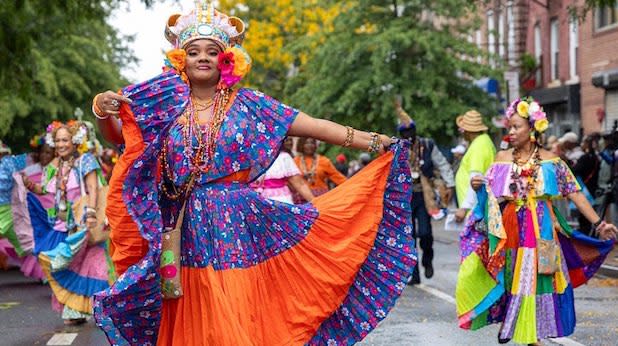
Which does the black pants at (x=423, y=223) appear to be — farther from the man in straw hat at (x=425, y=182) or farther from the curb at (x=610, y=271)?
the curb at (x=610, y=271)

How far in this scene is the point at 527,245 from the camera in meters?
8.59

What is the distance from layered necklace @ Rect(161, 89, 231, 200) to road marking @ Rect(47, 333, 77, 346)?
367 centimetres

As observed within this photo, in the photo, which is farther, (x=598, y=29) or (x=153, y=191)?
(x=598, y=29)

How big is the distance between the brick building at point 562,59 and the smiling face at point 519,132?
16503mm

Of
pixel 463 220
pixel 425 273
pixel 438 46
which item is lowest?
pixel 425 273

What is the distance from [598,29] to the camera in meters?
30.8

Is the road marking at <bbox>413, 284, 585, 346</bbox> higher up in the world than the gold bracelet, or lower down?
lower down

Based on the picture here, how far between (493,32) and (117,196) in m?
25.0

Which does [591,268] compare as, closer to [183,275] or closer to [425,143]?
[183,275]

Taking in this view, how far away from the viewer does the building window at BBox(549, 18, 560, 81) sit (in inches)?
1385

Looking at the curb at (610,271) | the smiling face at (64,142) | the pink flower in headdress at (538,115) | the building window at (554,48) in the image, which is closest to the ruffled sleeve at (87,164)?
the smiling face at (64,142)

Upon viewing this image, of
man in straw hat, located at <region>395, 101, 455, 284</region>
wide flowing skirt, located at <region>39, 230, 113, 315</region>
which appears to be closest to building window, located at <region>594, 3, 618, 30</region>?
man in straw hat, located at <region>395, 101, 455, 284</region>

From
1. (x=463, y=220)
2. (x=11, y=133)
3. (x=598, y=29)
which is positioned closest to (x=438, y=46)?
(x=598, y=29)

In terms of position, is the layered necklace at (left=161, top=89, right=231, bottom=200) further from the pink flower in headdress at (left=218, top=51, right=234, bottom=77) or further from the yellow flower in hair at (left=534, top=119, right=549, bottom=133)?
the yellow flower in hair at (left=534, top=119, right=549, bottom=133)
